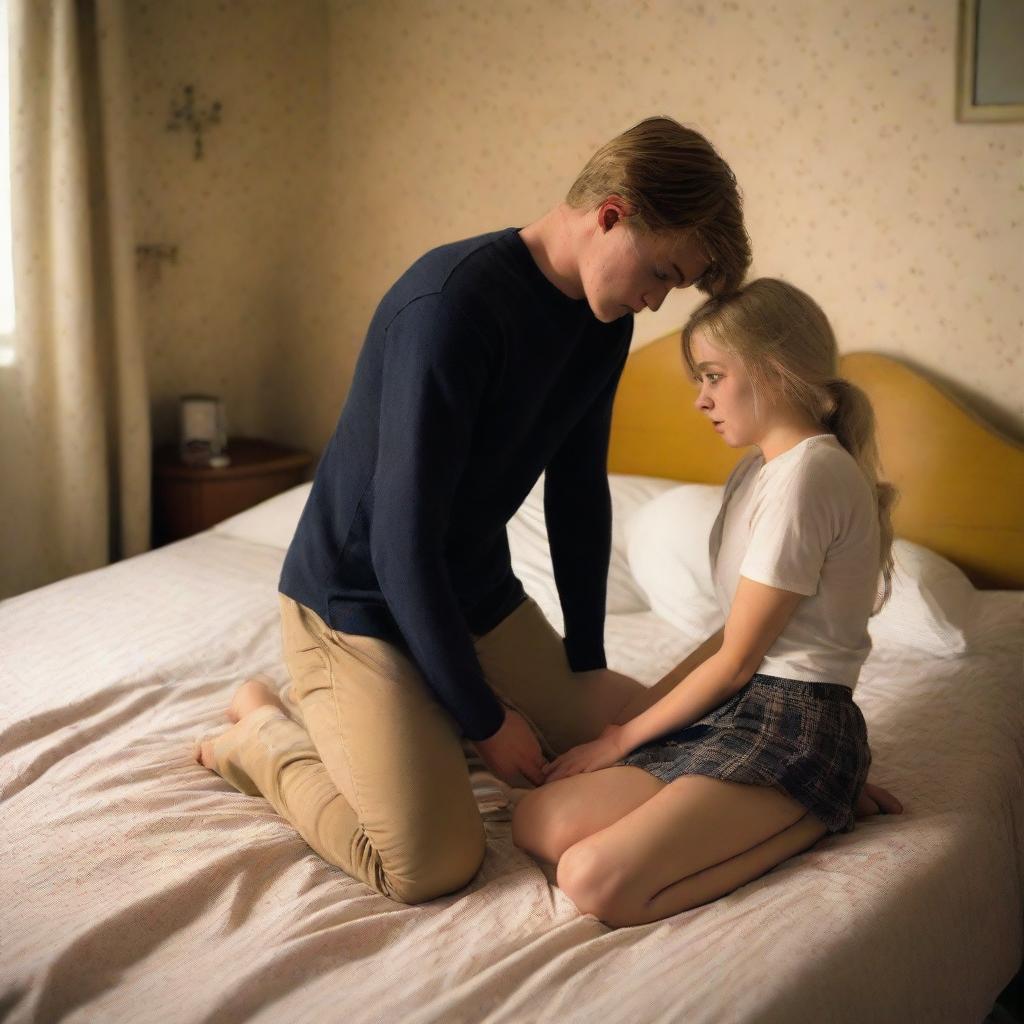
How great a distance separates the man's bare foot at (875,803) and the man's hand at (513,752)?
42 cm

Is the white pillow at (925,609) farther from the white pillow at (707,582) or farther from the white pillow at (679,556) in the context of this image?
the white pillow at (679,556)

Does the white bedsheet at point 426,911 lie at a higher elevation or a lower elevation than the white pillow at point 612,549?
lower

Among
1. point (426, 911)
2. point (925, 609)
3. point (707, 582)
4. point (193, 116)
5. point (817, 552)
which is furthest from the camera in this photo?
point (193, 116)

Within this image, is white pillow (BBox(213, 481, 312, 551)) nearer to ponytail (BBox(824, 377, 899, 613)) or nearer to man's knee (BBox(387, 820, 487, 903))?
man's knee (BBox(387, 820, 487, 903))

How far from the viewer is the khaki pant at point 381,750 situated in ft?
4.35

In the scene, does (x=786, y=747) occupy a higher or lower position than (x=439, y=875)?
higher

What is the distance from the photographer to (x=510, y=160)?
2.95 meters

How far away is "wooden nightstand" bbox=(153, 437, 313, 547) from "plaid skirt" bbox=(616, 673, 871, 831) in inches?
73.6

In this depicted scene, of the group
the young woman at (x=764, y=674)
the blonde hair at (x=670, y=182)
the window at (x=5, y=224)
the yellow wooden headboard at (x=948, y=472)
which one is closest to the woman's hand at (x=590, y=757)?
the young woman at (x=764, y=674)

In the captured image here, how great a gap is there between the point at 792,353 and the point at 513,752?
62 centimetres

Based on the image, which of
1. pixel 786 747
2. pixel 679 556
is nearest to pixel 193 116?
pixel 679 556

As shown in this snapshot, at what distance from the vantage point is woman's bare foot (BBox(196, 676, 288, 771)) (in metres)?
1.61

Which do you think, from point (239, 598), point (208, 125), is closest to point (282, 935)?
point (239, 598)

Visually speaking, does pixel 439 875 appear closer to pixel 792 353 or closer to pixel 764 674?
pixel 764 674
